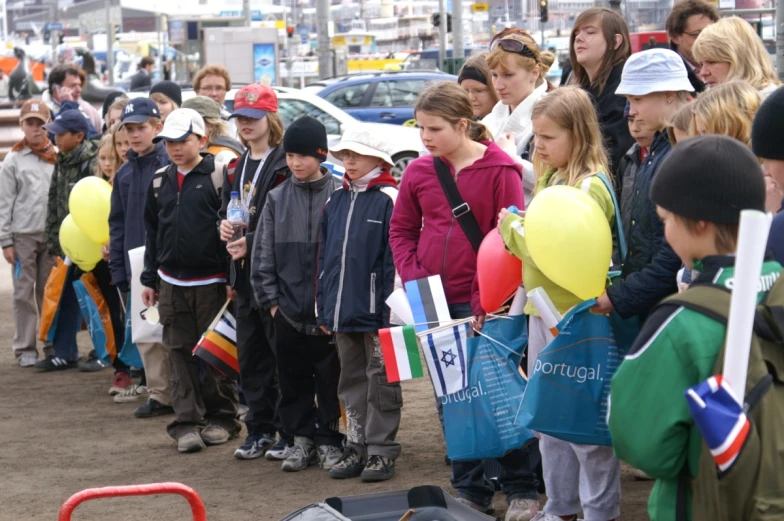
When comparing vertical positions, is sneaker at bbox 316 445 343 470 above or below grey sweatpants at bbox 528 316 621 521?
below

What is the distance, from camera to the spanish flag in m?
6.73

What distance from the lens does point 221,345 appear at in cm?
677

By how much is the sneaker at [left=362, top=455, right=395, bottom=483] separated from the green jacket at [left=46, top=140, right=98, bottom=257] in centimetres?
423

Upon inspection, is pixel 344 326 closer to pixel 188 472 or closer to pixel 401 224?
pixel 401 224

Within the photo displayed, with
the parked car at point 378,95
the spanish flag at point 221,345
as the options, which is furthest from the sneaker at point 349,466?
the parked car at point 378,95

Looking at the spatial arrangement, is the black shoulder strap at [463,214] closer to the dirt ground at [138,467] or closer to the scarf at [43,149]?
the dirt ground at [138,467]

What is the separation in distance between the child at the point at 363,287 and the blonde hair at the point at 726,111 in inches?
86.3

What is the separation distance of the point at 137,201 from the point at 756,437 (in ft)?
19.2

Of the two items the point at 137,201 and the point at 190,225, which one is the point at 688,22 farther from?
the point at 137,201

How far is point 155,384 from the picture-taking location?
7.91 m

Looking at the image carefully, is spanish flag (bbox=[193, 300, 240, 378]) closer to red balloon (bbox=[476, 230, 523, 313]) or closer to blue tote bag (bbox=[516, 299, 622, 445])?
red balloon (bbox=[476, 230, 523, 313])

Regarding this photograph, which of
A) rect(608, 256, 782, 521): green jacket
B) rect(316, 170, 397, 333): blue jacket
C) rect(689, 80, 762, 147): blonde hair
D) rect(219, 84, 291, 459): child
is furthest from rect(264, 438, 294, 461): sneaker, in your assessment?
rect(608, 256, 782, 521): green jacket

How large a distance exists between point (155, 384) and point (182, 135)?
6.40 feet

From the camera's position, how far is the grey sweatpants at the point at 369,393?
594 centimetres
